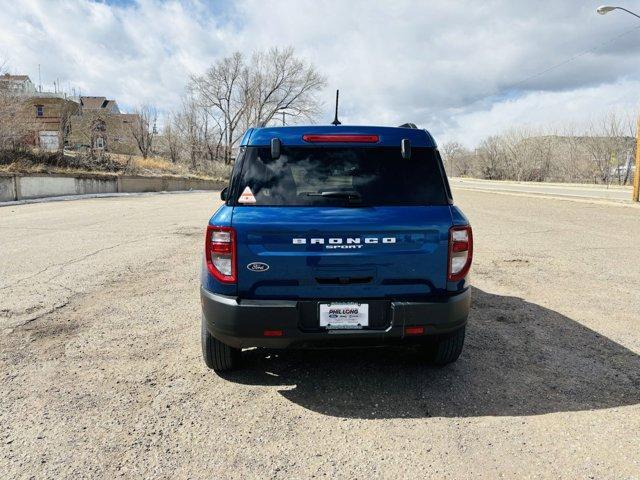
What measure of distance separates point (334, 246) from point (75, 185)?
26.5m

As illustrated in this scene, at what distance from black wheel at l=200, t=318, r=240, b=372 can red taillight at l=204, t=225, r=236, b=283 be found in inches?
22.4

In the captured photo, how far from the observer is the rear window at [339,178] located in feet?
9.93

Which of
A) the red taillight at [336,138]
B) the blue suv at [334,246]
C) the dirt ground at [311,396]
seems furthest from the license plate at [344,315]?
the red taillight at [336,138]

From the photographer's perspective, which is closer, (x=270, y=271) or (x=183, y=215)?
(x=270, y=271)

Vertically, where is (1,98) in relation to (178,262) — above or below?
above

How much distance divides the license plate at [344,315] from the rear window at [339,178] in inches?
26.8

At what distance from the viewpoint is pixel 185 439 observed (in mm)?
2635

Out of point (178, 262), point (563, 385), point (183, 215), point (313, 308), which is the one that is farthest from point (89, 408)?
point (183, 215)

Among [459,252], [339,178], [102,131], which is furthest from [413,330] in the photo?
[102,131]

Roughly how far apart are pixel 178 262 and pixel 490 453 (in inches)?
243

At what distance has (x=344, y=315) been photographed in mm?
2951

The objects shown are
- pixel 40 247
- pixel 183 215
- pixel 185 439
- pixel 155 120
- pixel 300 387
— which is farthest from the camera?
pixel 155 120

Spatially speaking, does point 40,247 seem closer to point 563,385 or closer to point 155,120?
point 563,385

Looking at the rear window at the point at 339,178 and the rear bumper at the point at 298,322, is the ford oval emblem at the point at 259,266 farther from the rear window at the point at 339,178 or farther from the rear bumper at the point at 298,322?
the rear window at the point at 339,178
